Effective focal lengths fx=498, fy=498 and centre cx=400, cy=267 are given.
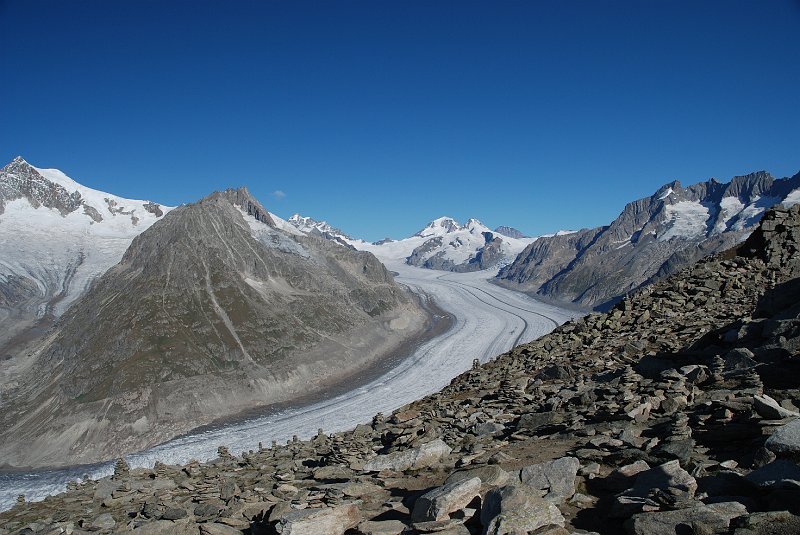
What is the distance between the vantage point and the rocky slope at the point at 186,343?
7931cm

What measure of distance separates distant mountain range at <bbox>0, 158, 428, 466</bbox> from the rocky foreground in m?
69.5

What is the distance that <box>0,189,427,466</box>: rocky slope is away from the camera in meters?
79.3

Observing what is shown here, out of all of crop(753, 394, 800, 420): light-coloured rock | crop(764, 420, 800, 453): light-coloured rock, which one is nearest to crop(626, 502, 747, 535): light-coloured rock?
crop(764, 420, 800, 453): light-coloured rock

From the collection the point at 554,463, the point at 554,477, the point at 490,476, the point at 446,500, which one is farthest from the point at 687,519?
the point at 490,476

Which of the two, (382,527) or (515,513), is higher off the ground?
(515,513)

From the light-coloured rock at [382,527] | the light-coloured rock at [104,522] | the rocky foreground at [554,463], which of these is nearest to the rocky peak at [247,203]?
the rocky foreground at [554,463]

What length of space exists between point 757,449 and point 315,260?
165029 millimetres

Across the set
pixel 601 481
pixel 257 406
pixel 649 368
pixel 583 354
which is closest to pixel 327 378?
pixel 257 406

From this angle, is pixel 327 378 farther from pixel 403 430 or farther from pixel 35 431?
pixel 403 430

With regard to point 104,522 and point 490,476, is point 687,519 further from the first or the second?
point 104,522

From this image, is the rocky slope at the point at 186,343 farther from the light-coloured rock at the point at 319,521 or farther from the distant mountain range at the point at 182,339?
the light-coloured rock at the point at 319,521

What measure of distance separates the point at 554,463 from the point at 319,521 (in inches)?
203

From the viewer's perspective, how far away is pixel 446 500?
30.2ft

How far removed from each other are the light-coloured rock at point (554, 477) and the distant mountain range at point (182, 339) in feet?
264
